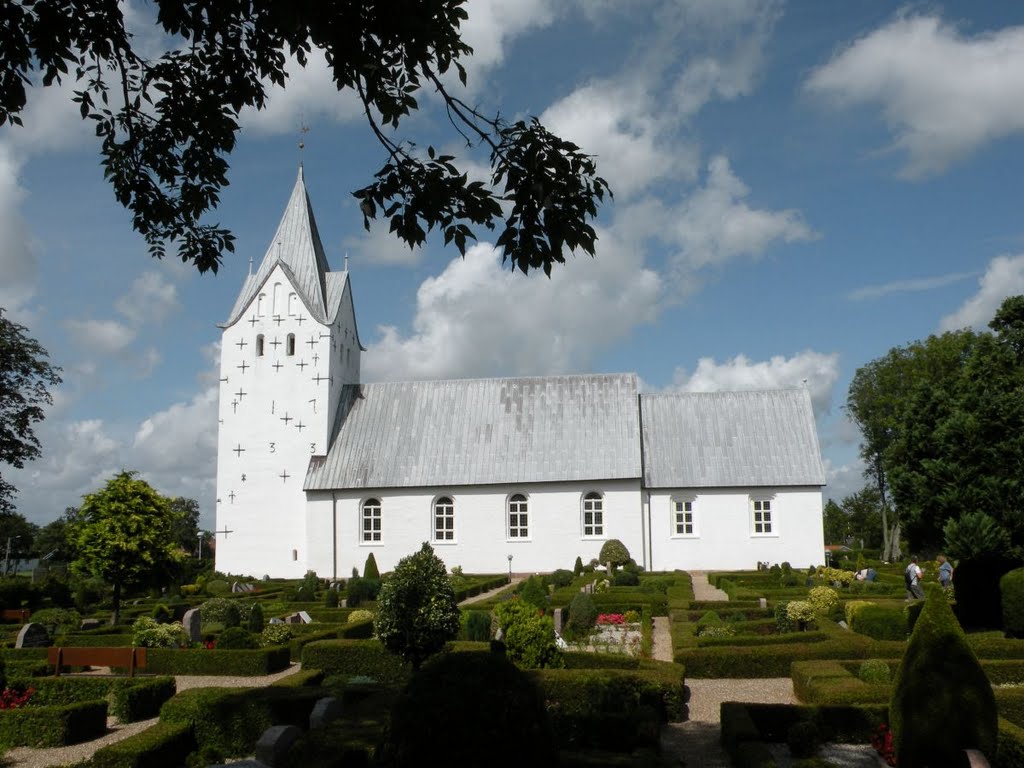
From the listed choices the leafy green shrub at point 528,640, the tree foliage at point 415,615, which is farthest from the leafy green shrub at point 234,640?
the leafy green shrub at point 528,640

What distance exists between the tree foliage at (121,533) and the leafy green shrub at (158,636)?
4.40 meters

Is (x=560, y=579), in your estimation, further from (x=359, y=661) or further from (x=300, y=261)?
(x=300, y=261)

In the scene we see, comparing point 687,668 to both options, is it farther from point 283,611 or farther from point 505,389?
point 505,389

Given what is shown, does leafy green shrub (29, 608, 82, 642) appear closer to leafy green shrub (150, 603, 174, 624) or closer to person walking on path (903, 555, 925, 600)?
leafy green shrub (150, 603, 174, 624)

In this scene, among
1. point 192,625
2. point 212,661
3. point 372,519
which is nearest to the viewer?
point 212,661

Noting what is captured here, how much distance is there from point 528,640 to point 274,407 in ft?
70.2

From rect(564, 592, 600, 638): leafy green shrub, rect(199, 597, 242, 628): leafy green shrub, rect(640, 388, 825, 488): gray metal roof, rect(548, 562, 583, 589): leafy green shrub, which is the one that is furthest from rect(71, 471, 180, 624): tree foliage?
rect(640, 388, 825, 488): gray metal roof

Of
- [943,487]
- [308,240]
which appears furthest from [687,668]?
[308,240]

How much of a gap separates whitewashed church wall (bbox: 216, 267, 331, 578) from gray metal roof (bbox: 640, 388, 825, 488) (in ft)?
37.0

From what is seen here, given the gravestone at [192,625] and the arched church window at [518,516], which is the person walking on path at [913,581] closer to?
the gravestone at [192,625]

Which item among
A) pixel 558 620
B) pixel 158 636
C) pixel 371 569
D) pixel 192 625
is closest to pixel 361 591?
pixel 371 569

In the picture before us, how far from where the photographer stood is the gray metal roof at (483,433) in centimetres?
2928

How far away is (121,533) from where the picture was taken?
18281mm

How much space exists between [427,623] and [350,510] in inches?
758
